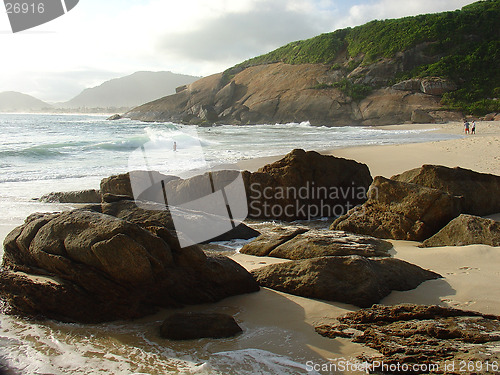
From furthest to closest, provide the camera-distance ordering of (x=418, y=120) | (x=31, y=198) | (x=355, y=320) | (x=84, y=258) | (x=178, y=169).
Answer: (x=418, y=120) < (x=178, y=169) < (x=31, y=198) < (x=84, y=258) < (x=355, y=320)

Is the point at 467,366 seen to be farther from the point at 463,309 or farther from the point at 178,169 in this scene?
the point at 178,169

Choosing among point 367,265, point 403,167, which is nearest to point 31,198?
point 367,265

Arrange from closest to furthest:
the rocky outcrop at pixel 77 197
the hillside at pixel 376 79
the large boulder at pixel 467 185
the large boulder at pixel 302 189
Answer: the large boulder at pixel 467 185 → the large boulder at pixel 302 189 → the rocky outcrop at pixel 77 197 → the hillside at pixel 376 79

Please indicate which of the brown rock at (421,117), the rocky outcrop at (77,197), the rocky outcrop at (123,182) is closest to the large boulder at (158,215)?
the rocky outcrop at (123,182)

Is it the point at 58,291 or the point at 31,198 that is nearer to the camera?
the point at 58,291

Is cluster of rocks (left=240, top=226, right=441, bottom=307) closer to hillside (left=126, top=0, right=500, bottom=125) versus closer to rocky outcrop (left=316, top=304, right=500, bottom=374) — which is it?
rocky outcrop (left=316, top=304, right=500, bottom=374)

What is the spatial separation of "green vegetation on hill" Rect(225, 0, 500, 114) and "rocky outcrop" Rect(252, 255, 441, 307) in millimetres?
38280

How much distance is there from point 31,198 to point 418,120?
3436 cm

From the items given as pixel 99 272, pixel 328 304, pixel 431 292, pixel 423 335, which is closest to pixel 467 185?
pixel 431 292

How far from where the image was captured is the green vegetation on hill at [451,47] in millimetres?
39656

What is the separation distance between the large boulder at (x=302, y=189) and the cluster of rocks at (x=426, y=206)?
1.02m

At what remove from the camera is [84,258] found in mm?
3270

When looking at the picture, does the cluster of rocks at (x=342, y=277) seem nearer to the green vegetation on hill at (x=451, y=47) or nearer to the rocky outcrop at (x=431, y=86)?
the green vegetation on hill at (x=451, y=47)

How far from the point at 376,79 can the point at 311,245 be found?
43814 millimetres
